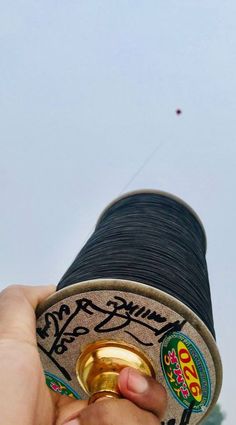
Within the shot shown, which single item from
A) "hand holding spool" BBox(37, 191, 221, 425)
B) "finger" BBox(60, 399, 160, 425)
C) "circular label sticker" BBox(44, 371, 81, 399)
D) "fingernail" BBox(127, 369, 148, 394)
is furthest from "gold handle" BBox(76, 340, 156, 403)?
"circular label sticker" BBox(44, 371, 81, 399)

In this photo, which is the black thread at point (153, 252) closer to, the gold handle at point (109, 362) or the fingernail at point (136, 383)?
the gold handle at point (109, 362)

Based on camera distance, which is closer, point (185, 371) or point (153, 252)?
point (185, 371)

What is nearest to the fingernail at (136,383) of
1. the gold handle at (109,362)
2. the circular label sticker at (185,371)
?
the gold handle at (109,362)

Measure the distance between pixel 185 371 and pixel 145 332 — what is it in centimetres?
36

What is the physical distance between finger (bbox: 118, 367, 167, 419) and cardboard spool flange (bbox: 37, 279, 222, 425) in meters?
0.19

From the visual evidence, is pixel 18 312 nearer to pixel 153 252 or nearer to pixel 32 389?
pixel 32 389

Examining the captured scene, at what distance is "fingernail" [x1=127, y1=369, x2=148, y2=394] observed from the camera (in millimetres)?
2555

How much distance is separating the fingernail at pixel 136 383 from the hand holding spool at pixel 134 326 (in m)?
0.10

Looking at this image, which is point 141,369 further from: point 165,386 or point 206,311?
point 206,311

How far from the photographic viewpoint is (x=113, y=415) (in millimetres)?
2299

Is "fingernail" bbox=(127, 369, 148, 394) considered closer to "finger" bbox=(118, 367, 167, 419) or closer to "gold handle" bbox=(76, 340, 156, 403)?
"finger" bbox=(118, 367, 167, 419)

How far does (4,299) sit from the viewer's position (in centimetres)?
282

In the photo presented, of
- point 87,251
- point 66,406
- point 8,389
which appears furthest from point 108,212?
point 8,389

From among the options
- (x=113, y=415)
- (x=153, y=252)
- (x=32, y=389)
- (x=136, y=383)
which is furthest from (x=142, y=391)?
(x=153, y=252)
